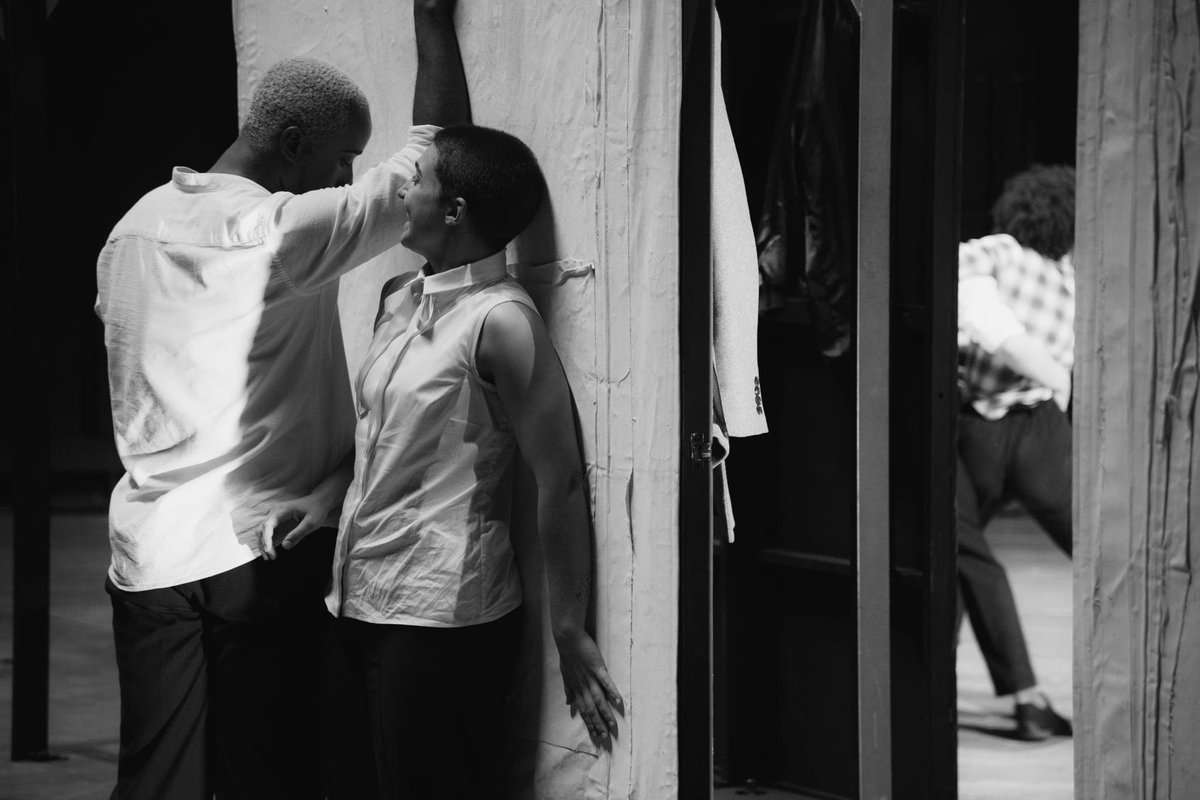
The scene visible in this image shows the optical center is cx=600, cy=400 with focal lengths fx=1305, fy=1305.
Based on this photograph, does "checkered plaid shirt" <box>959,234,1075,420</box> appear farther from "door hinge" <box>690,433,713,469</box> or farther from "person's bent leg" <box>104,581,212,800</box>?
"person's bent leg" <box>104,581,212,800</box>

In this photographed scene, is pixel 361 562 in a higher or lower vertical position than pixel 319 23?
lower

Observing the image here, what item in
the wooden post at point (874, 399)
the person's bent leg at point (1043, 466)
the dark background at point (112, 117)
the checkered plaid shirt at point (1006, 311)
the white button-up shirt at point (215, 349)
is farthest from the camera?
the dark background at point (112, 117)

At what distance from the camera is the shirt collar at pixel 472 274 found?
2064mm

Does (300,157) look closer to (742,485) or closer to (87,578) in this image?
(742,485)

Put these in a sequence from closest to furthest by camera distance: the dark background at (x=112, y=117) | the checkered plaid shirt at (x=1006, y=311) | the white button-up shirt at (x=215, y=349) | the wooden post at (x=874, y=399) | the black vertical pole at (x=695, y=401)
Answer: the wooden post at (x=874, y=399) < the black vertical pole at (x=695, y=401) < the white button-up shirt at (x=215, y=349) < the checkered plaid shirt at (x=1006, y=311) < the dark background at (x=112, y=117)

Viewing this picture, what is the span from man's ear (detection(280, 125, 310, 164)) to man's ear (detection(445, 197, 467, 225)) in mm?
330

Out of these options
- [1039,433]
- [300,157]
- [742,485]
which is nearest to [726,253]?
[300,157]

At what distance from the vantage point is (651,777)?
1958 millimetres

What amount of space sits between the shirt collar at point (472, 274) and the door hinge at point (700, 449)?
425mm

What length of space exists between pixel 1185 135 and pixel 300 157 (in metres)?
1.38

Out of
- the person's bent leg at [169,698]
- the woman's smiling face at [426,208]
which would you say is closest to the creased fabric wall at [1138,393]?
the woman's smiling face at [426,208]

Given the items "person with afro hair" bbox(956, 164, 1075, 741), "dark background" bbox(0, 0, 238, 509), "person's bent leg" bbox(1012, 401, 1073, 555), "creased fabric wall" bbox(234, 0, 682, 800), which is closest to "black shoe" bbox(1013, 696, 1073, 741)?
"person with afro hair" bbox(956, 164, 1075, 741)

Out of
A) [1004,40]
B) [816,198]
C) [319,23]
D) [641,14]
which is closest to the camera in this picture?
[641,14]

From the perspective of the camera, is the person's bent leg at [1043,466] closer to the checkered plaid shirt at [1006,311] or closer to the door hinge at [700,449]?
the checkered plaid shirt at [1006,311]
